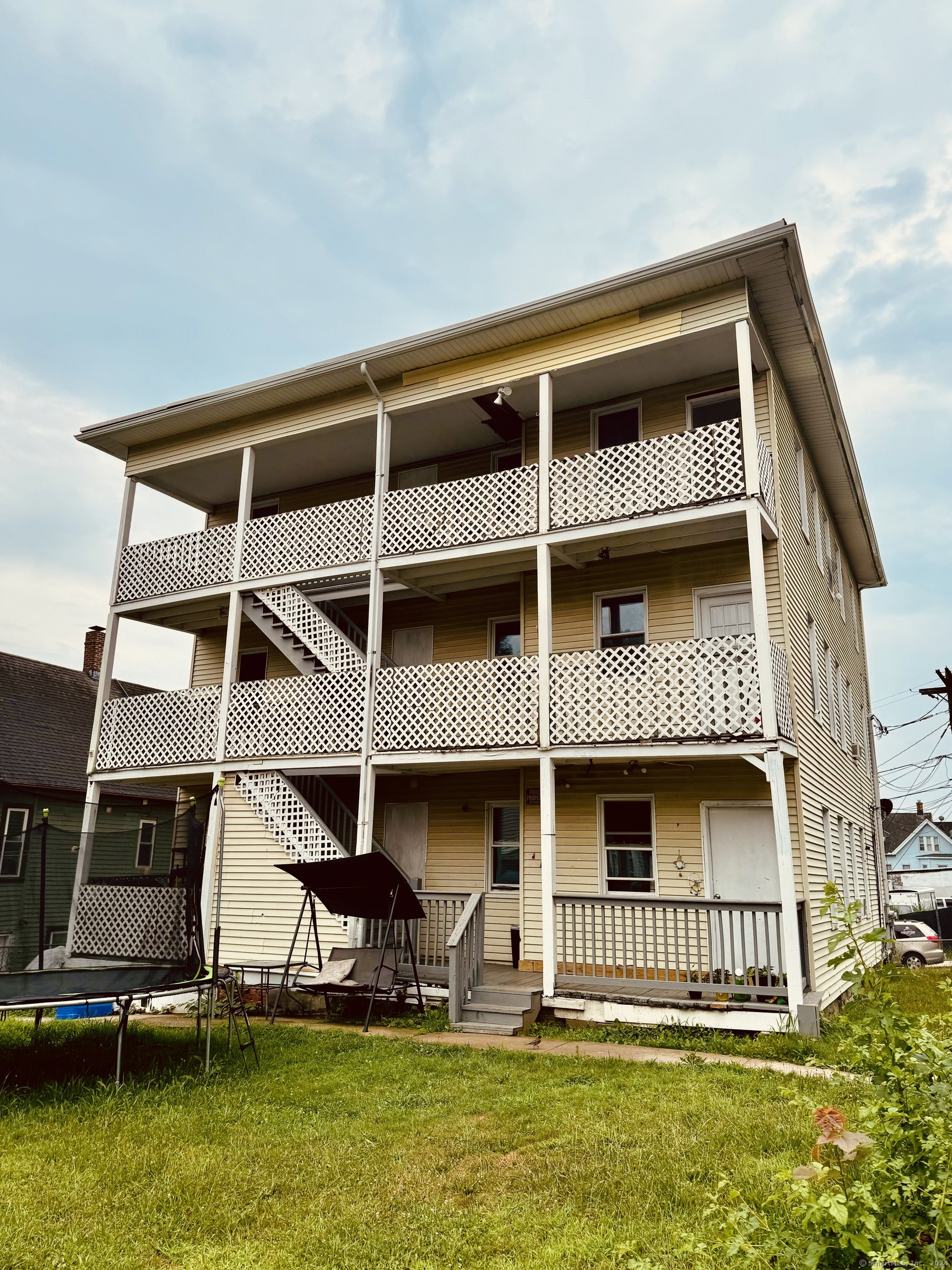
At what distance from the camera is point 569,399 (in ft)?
51.0

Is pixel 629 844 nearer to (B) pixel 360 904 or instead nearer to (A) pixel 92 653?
(B) pixel 360 904

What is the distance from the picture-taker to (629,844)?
46.1 ft

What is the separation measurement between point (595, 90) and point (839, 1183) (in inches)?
695

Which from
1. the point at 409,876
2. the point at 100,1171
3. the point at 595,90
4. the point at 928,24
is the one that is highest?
the point at 595,90

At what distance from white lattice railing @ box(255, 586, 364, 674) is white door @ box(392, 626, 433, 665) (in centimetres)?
189

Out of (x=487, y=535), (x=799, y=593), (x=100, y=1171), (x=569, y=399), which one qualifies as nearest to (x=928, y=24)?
(x=569, y=399)

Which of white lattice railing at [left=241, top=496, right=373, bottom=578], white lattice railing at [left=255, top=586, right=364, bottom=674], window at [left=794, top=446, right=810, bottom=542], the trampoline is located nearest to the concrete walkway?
the trampoline

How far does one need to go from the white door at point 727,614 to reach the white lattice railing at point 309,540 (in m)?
6.04

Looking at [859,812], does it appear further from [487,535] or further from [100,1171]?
[100,1171]

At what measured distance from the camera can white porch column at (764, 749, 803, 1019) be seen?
33.6 ft

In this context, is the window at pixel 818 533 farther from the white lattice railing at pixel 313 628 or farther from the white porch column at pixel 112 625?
the white porch column at pixel 112 625

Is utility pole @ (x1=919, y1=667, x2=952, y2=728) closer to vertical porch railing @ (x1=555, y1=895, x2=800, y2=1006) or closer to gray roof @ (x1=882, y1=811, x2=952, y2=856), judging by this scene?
vertical porch railing @ (x1=555, y1=895, x2=800, y2=1006)

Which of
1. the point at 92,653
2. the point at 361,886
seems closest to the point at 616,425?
the point at 361,886

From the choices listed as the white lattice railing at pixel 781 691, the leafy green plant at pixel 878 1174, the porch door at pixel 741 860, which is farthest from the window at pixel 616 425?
the leafy green plant at pixel 878 1174
